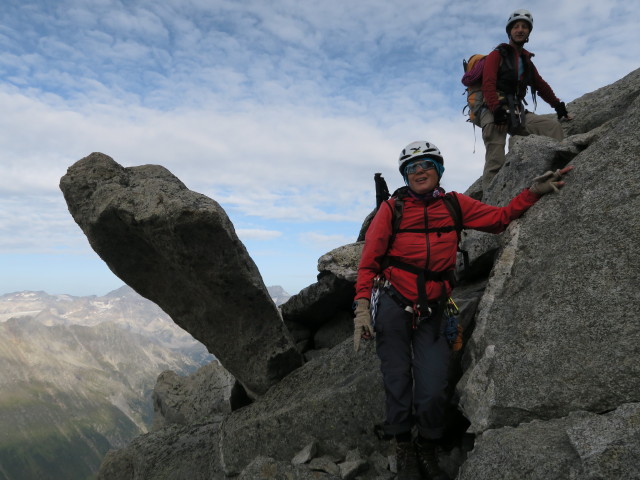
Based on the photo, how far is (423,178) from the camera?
30.5 feet

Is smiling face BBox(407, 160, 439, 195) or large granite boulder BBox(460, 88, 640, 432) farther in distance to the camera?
smiling face BBox(407, 160, 439, 195)

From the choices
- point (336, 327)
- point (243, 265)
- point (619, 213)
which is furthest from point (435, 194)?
point (336, 327)

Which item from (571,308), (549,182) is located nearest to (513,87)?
(549,182)

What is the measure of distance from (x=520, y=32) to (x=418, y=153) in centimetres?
712

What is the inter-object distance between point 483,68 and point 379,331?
31.0 ft

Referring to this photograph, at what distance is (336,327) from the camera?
1634 cm

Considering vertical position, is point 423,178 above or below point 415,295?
above

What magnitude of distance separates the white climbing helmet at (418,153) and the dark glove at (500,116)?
559cm

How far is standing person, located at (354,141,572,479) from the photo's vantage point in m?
8.34

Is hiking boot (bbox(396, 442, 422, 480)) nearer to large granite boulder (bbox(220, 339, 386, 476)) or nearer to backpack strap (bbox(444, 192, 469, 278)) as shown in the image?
large granite boulder (bbox(220, 339, 386, 476))

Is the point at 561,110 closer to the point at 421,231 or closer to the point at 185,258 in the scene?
the point at 421,231

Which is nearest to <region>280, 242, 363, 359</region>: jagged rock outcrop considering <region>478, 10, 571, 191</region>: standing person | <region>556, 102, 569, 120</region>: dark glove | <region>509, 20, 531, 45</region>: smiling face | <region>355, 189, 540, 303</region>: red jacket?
<region>478, 10, 571, 191</region>: standing person

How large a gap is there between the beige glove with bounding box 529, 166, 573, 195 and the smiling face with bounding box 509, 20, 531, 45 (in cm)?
639

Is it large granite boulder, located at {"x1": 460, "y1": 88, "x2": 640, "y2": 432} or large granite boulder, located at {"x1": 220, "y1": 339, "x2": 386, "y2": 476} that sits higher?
large granite boulder, located at {"x1": 460, "y1": 88, "x2": 640, "y2": 432}
